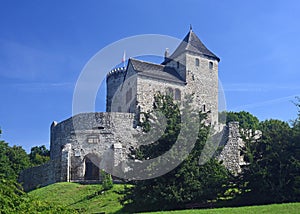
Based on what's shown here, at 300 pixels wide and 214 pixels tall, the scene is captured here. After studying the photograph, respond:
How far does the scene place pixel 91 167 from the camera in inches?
1310

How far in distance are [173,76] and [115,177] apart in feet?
52.6

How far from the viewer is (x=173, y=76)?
42438mm

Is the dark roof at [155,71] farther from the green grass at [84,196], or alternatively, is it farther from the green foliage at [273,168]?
the green foliage at [273,168]

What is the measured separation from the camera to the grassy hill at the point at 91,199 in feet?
54.7

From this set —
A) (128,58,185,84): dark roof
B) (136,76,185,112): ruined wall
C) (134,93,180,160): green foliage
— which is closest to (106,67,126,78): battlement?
(128,58,185,84): dark roof

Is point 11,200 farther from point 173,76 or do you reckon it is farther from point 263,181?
point 173,76

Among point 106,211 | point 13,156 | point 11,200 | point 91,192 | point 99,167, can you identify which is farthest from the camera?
point 13,156

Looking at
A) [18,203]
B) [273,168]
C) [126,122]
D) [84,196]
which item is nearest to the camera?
[18,203]

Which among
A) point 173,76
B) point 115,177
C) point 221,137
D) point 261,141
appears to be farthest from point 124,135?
point 261,141

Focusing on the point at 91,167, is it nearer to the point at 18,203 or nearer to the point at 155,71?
the point at 155,71

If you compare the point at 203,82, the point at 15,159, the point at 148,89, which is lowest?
the point at 15,159

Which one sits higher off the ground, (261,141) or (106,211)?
(261,141)

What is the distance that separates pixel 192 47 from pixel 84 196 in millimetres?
22930

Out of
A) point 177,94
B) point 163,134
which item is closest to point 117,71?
point 177,94
